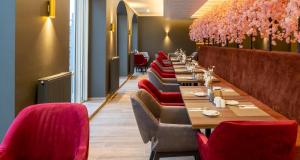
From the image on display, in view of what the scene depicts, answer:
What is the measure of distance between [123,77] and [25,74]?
10.6 meters

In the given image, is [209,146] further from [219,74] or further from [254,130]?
[219,74]

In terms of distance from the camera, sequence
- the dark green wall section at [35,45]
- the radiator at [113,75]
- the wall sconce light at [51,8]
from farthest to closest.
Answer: the radiator at [113,75]
the wall sconce light at [51,8]
the dark green wall section at [35,45]

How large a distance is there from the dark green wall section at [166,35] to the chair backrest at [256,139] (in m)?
17.0

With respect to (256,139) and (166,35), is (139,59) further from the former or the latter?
(256,139)

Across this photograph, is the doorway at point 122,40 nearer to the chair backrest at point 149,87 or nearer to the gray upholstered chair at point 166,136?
the chair backrest at point 149,87

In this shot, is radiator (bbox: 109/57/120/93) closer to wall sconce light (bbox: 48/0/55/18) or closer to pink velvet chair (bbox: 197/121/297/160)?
wall sconce light (bbox: 48/0/55/18)

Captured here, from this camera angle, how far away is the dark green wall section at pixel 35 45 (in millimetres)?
3217

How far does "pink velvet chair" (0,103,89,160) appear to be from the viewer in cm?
→ 241

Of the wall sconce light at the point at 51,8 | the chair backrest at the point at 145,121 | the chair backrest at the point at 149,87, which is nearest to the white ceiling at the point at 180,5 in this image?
the chair backrest at the point at 149,87

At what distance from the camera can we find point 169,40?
19.1 meters

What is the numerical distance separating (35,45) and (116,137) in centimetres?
192

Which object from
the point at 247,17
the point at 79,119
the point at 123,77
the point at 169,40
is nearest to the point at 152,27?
the point at 169,40

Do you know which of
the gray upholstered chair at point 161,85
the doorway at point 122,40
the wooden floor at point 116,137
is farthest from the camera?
the doorway at point 122,40

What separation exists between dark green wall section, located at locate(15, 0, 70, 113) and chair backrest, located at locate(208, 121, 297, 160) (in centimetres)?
196
